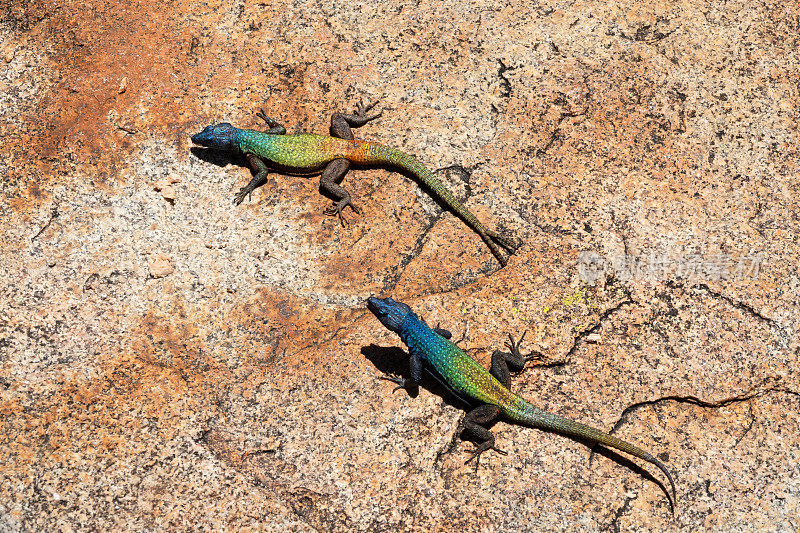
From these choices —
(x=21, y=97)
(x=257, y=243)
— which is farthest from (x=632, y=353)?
(x=21, y=97)

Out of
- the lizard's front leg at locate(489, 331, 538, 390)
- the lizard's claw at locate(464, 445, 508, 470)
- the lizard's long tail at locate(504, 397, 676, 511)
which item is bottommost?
the lizard's claw at locate(464, 445, 508, 470)

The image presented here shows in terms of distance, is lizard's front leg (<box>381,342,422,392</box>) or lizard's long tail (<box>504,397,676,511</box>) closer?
lizard's long tail (<box>504,397,676,511</box>)

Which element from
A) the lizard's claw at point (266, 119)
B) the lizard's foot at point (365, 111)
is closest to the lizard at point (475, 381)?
the lizard's foot at point (365, 111)

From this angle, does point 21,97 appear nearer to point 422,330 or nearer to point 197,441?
point 197,441

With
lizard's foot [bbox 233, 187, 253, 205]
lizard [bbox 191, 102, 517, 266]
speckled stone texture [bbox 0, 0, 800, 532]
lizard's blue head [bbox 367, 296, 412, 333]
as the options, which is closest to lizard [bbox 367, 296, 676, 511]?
lizard's blue head [bbox 367, 296, 412, 333]

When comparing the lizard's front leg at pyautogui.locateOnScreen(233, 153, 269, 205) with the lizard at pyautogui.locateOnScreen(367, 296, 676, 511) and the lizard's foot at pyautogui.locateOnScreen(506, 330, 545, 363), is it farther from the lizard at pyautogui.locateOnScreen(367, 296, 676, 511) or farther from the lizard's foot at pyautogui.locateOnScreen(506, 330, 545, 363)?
the lizard's foot at pyautogui.locateOnScreen(506, 330, 545, 363)

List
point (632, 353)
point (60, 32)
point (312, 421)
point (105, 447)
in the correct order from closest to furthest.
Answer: point (105, 447), point (312, 421), point (632, 353), point (60, 32)

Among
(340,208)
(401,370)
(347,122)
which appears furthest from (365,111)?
(401,370)

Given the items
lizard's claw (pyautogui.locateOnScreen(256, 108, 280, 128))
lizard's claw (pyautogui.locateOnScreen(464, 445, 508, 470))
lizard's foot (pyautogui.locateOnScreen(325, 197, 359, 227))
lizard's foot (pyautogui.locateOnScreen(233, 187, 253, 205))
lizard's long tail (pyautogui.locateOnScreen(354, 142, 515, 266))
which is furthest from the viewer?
lizard's claw (pyautogui.locateOnScreen(256, 108, 280, 128))
